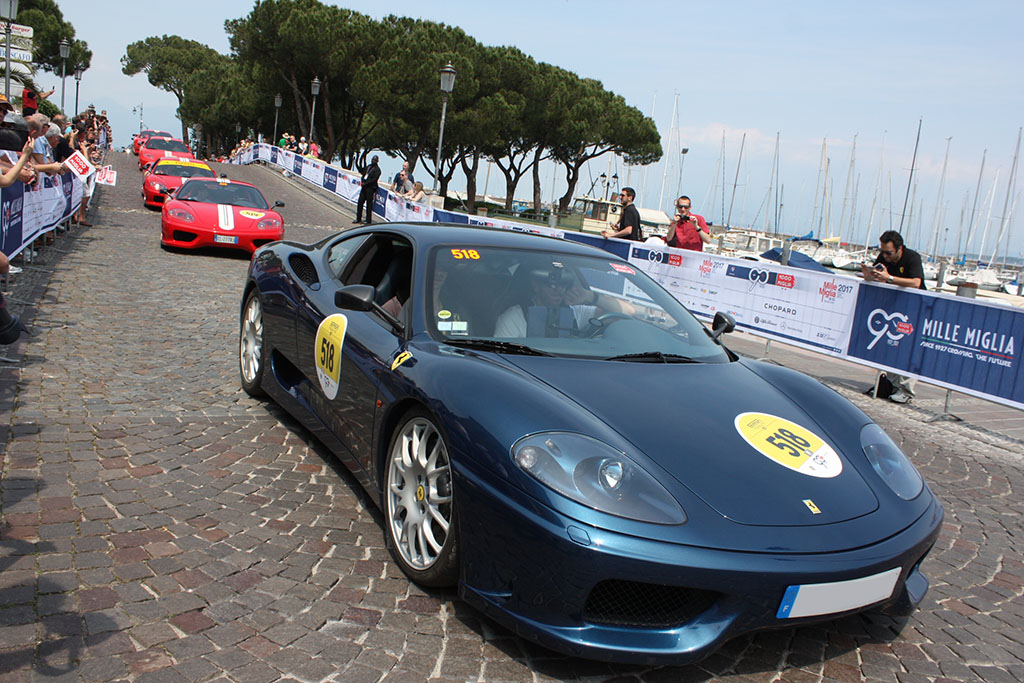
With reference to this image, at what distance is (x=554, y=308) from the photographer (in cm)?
360

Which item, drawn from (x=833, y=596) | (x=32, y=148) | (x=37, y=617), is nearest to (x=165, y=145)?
(x=32, y=148)

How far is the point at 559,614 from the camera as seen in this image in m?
2.34

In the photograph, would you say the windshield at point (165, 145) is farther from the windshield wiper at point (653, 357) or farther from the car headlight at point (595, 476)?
the car headlight at point (595, 476)

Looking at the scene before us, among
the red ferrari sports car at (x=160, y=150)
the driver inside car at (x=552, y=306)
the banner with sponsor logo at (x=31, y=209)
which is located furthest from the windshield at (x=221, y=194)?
the red ferrari sports car at (x=160, y=150)

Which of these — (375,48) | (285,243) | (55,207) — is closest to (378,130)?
(375,48)

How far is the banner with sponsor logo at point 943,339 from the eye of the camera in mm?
7113

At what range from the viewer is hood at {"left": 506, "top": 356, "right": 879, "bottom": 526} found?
8.31 ft

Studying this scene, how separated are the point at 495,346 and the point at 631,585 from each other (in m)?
1.25

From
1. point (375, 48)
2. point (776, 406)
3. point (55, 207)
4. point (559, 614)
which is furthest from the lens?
point (375, 48)

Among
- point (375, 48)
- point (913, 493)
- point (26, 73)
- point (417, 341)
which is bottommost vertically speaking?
point (913, 493)

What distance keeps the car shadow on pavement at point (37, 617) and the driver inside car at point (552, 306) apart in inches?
72.0

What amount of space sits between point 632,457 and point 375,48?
48490 mm

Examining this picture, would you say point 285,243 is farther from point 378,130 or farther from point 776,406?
point 378,130

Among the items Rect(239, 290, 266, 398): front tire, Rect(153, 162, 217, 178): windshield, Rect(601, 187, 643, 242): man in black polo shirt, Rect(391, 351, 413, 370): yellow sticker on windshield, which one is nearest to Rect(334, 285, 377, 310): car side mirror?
Rect(391, 351, 413, 370): yellow sticker on windshield
